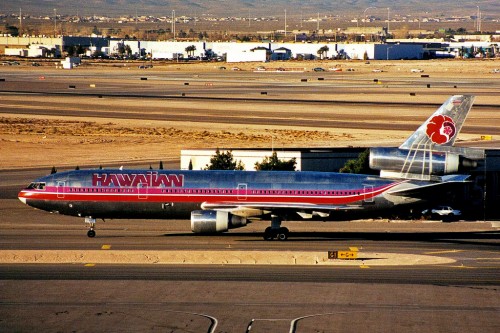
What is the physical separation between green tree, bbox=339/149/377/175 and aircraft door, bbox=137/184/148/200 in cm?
1943

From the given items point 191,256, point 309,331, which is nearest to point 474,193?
point 191,256

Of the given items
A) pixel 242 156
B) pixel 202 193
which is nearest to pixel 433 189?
pixel 202 193

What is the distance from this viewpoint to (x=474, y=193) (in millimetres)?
75188

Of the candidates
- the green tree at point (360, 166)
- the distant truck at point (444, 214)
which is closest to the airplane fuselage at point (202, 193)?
the green tree at point (360, 166)

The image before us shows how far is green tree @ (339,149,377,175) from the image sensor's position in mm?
71500

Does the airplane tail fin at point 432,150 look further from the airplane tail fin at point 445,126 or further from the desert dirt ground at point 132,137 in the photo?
the desert dirt ground at point 132,137

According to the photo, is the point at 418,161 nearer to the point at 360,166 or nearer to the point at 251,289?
the point at 360,166

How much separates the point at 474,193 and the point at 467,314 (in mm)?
36744

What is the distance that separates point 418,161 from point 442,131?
2.36 meters

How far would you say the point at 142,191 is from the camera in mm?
58500

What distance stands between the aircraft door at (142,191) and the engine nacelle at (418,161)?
553 inches

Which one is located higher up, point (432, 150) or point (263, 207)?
point (432, 150)

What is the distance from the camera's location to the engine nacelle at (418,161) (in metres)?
57.5

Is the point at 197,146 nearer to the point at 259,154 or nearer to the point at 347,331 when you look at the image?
the point at 259,154
